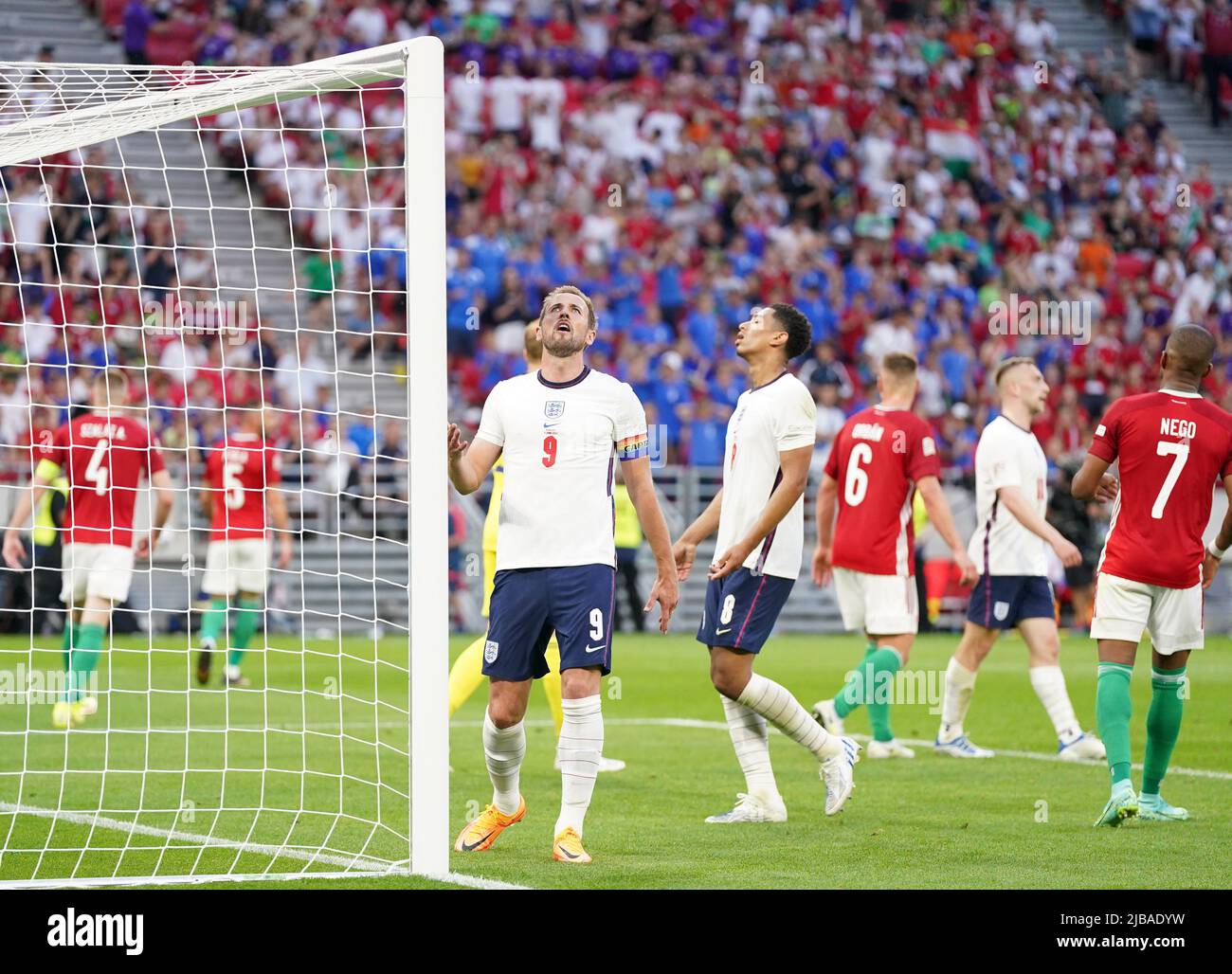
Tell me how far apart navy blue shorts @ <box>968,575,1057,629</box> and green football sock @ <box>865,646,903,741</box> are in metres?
0.69

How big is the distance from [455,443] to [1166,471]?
3249 mm

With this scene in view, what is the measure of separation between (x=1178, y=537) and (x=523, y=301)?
15.5 meters

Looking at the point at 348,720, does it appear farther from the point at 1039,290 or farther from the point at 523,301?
the point at 1039,290

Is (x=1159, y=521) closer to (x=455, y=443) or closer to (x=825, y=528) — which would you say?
(x=825, y=528)

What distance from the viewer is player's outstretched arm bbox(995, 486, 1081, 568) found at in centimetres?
965

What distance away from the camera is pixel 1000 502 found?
10.7 meters

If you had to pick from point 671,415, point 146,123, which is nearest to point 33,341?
point 671,415

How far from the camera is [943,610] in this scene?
2098cm

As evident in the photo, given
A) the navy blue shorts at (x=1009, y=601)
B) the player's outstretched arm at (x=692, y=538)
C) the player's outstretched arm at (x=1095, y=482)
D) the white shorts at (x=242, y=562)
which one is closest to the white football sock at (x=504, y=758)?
the player's outstretched arm at (x=692, y=538)

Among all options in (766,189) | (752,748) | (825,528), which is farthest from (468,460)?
(766,189)

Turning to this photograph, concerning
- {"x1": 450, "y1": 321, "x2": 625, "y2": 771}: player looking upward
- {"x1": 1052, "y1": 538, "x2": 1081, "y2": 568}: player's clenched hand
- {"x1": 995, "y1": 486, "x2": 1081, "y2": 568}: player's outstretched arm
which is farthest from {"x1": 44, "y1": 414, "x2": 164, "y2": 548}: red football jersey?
{"x1": 1052, "y1": 538, "x2": 1081, "y2": 568}: player's clenched hand

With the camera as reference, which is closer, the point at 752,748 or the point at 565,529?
the point at 565,529

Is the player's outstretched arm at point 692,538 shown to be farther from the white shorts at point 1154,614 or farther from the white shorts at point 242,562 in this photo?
the white shorts at point 242,562

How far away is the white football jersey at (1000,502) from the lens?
10.6 metres
